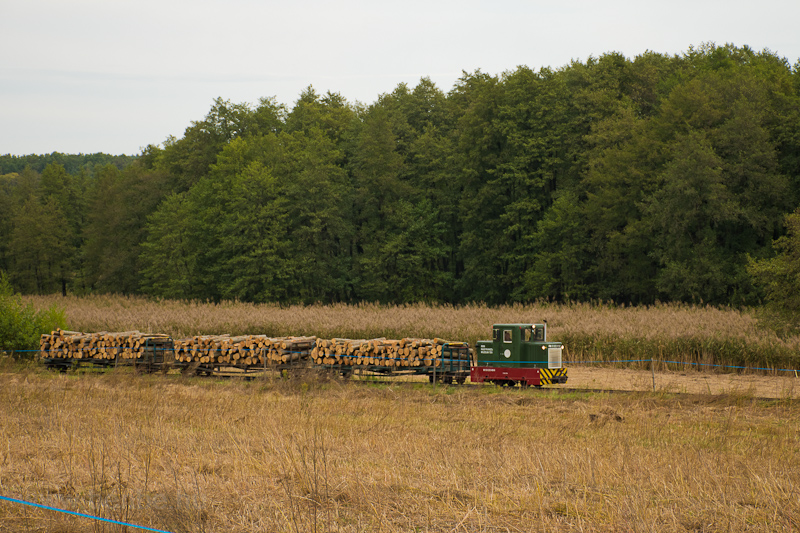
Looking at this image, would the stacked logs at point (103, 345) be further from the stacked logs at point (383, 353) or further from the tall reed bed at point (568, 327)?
the tall reed bed at point (568, 327)

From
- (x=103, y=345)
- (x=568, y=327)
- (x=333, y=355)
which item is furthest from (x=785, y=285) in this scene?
(x=103, y=345)

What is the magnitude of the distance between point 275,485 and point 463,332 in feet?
67.6

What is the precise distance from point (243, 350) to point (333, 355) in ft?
10.5

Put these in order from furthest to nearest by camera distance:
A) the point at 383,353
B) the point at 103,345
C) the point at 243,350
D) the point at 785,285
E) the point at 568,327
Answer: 1. the point at 568,327
2. the point at 103,345
3. the point at 243,350
4. the point at 383,353
5. the point at 785,285

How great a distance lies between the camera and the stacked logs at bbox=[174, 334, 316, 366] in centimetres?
2428

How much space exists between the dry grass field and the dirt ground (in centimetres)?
234

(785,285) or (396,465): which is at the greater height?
(785,285)

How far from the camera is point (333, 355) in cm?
2395

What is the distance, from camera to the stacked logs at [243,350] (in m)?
24.3

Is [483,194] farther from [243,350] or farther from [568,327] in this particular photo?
[243,350]

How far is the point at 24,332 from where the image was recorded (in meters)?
28.0

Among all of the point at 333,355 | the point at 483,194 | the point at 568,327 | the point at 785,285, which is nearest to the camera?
the point at 785,285

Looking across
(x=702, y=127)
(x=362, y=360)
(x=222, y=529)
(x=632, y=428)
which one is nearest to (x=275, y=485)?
(x=222, y=529)

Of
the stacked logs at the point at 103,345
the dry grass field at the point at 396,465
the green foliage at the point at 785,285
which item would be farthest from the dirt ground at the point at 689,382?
the stacked logs at the point at 103,345
